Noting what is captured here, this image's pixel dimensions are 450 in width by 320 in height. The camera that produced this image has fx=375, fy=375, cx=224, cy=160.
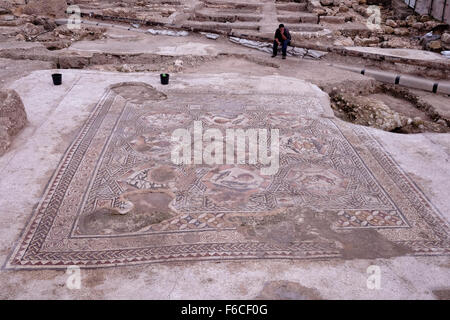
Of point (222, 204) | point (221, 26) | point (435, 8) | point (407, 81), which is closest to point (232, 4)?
point (221, 26)

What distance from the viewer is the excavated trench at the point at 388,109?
6.07 m

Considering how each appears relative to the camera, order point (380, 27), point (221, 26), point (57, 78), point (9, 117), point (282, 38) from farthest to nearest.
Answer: point (380, 27)
point (221, 26)
point (282, 38)
point (57, 78)
point (9, 117)

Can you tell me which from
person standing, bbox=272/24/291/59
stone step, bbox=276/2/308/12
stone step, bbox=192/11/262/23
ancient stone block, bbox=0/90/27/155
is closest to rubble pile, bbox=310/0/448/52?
stone step, bbox=276/2/308/12

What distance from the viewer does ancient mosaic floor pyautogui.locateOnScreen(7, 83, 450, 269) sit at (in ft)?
9.84

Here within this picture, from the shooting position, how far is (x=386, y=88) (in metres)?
7.61

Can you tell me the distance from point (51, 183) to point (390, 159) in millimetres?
3740

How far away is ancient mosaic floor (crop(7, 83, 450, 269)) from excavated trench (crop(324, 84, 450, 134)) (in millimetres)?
1286

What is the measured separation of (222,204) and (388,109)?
414cm

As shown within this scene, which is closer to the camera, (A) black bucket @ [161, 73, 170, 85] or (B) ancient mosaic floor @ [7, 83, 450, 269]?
(B) ancient mosaic floor @ [7, 83, 450, 269]

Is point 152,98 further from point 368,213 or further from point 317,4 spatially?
point 317,4

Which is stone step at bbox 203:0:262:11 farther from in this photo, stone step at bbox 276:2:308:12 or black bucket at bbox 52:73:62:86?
black bucket at bbox 52:73:62:86

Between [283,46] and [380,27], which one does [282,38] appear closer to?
[283,46]

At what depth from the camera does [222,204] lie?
3.55m
